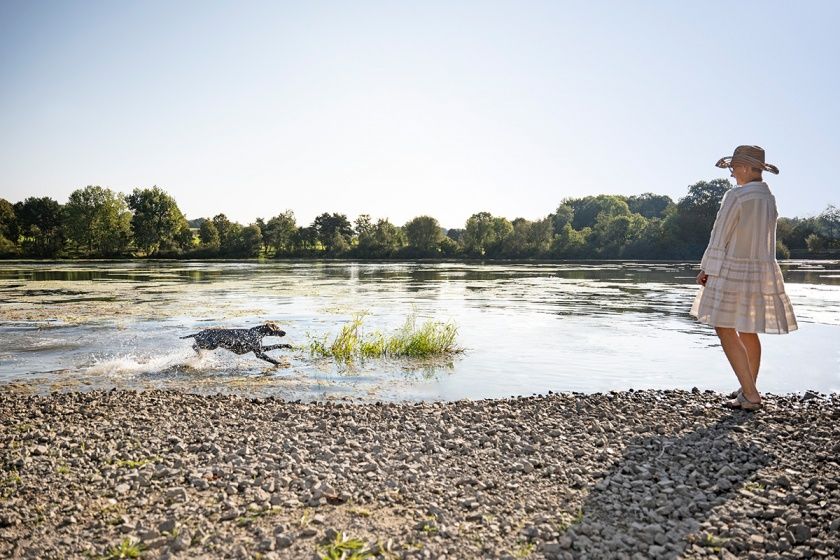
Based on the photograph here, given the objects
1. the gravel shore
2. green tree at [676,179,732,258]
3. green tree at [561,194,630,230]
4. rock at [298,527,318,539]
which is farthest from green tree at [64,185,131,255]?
rock at [298,527,318,539]

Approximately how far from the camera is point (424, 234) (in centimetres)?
11650

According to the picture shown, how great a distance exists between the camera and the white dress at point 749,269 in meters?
7.73

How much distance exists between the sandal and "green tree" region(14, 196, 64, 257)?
122 m

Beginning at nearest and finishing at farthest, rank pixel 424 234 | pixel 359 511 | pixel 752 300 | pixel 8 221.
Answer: pixel 359 511 < pixel 752 300 < pixel 8 221 < pixel 424 234

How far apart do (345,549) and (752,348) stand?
247 inches

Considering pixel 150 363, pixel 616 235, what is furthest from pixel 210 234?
pixel 150 363

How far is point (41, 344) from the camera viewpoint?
15.4m

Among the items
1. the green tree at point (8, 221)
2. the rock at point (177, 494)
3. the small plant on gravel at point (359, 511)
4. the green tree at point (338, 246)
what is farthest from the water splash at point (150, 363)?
the green tree at point (8, 221)

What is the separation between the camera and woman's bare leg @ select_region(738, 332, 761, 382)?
314 inches

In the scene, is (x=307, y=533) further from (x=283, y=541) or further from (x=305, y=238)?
(x=305, y=238)

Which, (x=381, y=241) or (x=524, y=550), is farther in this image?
(x=381, y=241)

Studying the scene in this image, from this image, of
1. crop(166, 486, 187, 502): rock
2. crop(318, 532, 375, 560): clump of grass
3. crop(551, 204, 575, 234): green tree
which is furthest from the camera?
crop(551, 204, 575, 234): green tree

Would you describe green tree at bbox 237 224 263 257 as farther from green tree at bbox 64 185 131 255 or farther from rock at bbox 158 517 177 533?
rock at bbox 158 517 177 533

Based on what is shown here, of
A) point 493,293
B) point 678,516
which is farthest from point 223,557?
point 493,293
